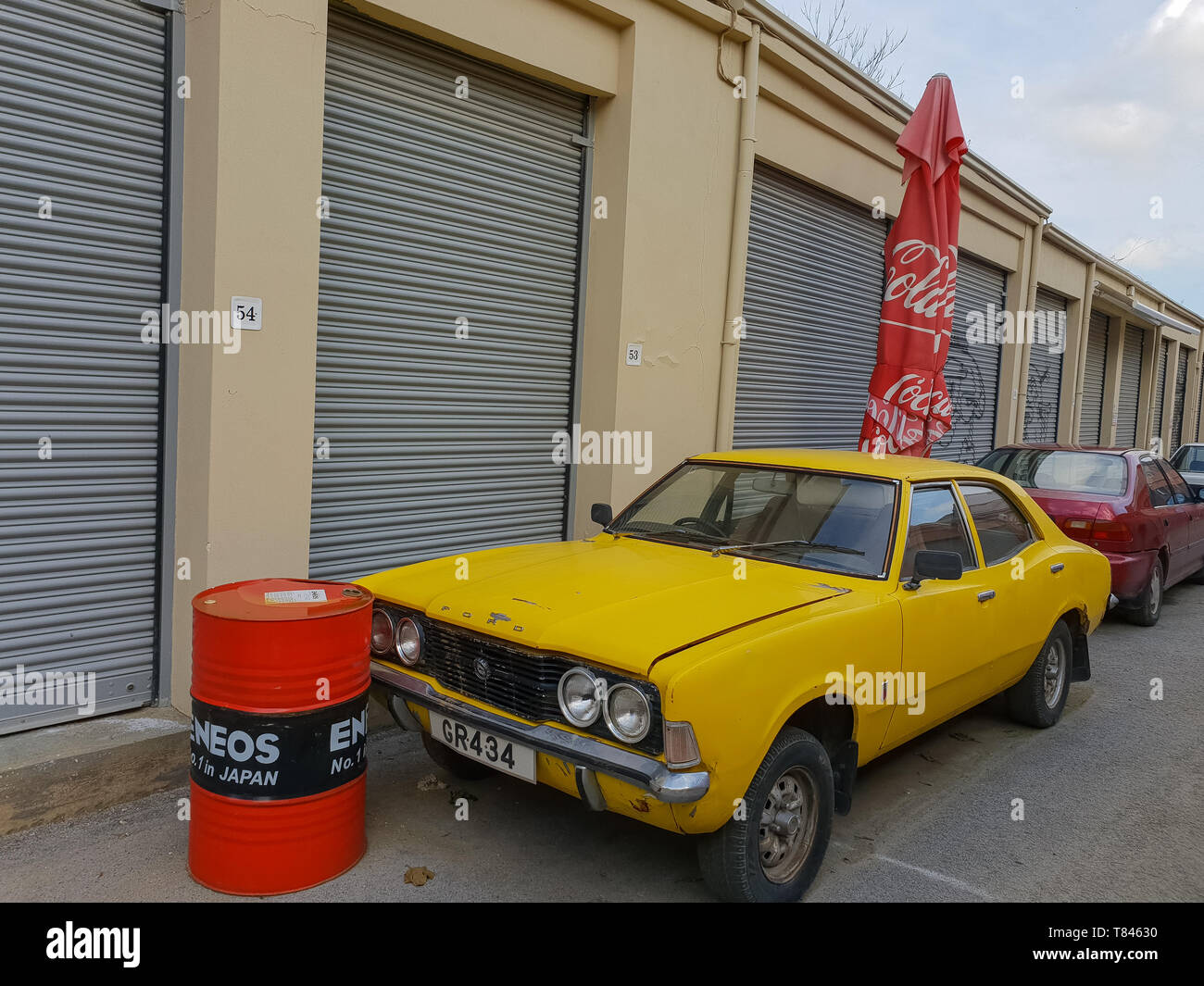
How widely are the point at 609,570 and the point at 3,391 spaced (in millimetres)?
2876

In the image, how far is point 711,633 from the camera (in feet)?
10.6

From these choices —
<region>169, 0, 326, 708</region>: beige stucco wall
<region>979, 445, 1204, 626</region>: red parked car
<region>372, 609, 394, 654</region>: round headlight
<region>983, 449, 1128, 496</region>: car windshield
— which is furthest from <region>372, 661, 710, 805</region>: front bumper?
<region>979, 445, 1204, 626</region>: red parked car

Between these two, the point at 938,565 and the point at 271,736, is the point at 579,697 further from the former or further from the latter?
the point at 938,565

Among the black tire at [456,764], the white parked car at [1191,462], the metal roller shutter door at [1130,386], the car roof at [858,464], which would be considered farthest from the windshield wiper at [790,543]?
the metal roller shutter door at [1130,386]

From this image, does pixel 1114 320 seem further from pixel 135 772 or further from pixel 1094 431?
pixel 135 772

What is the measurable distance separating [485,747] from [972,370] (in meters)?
12.7

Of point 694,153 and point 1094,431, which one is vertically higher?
point 694,153

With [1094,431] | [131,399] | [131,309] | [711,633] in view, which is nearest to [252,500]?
[131,399]

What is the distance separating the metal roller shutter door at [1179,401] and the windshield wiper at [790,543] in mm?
27902

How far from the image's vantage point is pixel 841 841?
407 centimetres

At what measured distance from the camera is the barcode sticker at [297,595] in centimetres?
346

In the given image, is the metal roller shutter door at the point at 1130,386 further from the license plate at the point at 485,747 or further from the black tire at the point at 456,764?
the license plate at the point at 485,747

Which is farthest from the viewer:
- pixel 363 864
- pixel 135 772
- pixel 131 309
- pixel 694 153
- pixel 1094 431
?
pixel 1094 431
